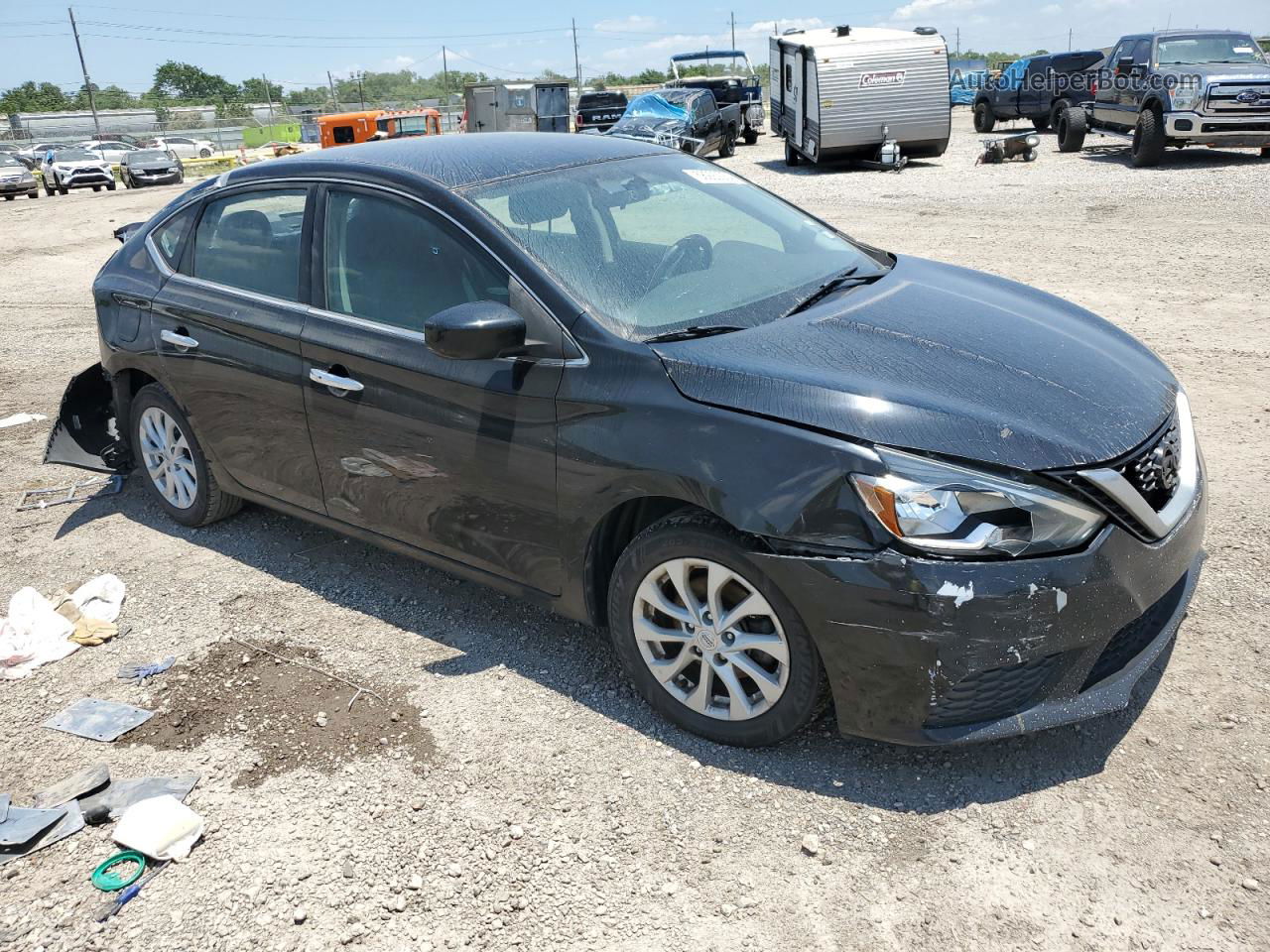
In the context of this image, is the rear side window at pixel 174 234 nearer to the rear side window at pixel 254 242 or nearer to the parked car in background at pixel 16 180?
the rear side window at pixel 254 242

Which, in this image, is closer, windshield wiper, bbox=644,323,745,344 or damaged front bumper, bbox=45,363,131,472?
windshield wiper, bbox=644,323,745,344

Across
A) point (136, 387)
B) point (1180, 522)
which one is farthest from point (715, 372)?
point (136, 387)

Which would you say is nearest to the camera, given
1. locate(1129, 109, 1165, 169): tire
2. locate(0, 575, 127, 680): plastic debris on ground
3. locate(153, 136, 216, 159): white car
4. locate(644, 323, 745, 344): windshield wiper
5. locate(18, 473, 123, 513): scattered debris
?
locate(644, 323, 745, 344): windshield wiper

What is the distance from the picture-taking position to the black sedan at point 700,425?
276 centimetres

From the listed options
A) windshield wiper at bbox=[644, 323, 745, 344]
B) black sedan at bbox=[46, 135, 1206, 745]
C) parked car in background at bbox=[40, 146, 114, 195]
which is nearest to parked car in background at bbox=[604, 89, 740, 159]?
parked car in background at bbox=[40, 146, 114, 195]

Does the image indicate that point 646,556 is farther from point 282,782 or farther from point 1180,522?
point 1180,522

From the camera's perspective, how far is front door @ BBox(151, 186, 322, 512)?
165 inches

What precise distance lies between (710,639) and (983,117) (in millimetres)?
27654

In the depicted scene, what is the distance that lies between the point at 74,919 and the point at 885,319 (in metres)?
2.94

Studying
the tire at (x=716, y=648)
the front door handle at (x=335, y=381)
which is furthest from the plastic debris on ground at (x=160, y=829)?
the front door handle at (x=335, y=381)

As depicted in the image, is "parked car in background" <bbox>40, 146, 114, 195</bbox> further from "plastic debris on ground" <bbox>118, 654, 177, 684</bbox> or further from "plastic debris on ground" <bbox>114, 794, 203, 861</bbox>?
"plastic debris on ground" <bbox>114, 794, 203, 861</bbox>

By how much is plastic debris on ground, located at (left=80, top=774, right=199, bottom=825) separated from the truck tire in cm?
2134

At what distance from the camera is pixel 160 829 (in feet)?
9.91

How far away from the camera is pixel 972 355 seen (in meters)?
3.21
